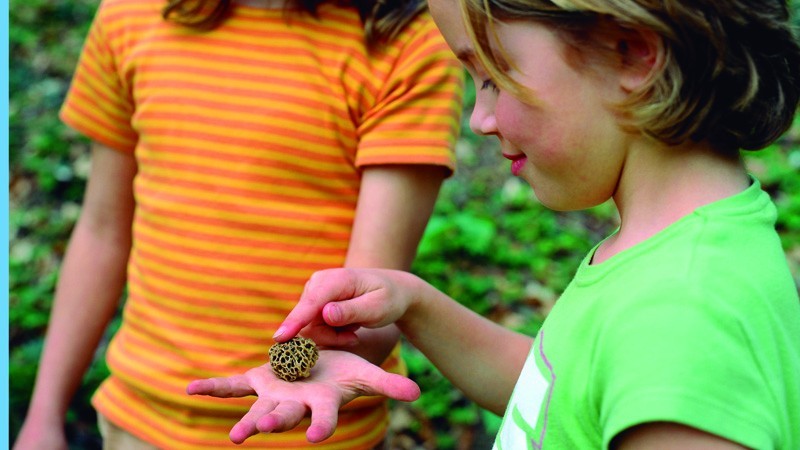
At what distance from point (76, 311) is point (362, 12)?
0.89m

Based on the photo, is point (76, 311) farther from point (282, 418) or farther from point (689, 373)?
point (689, 373)

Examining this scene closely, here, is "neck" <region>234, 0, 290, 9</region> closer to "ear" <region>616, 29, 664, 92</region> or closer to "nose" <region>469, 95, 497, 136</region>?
"nose" <region>469, 95, 497, 136</region>

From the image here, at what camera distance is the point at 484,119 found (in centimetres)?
120

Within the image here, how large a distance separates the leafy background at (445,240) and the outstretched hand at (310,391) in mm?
1557

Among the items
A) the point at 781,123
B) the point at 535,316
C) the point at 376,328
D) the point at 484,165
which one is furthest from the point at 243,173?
the point at 484,165

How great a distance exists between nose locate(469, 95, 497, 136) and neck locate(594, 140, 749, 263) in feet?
0.58

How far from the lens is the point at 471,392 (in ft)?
4.94

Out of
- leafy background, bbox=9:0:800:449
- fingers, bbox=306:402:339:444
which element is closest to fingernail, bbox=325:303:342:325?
fingers, bbox=306:402:339:444

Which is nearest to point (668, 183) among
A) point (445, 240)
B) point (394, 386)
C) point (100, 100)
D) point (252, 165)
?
point (394, 386)

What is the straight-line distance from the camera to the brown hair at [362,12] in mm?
1632

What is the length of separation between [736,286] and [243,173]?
3.02 ft

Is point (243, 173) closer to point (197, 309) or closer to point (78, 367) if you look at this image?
point (197, 309)

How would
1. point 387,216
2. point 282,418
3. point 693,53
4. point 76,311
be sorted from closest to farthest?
1. point 693,53
2. point 282,418
3. point 387,216
4. point 76,311

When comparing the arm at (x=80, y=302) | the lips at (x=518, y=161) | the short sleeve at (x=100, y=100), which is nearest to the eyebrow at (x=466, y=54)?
the lips at (x=518, y=161)
